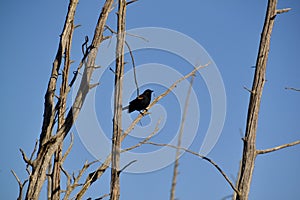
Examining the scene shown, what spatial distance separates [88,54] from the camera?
187 inches

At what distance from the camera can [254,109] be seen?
3123 mm

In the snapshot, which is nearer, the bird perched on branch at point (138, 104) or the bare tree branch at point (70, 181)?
the bare tree branch at point (70, 181)

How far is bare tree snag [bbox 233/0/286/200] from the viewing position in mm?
3035

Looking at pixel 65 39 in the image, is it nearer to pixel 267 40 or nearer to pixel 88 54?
pixel 88 54

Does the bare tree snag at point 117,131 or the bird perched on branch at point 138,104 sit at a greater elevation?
the bird perched on branch at point 138,104

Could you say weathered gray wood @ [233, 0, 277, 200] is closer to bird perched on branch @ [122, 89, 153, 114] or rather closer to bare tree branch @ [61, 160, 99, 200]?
bare tree branch @ [61, 160, 99, 200]

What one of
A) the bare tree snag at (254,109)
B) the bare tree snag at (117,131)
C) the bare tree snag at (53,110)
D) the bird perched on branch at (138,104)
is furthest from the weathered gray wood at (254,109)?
the bird perched on branch at (138,104)

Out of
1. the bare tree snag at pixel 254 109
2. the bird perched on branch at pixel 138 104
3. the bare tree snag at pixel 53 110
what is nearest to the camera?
the bare tree snag at pixel 254 109

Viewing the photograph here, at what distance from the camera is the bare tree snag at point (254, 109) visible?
3.04 m

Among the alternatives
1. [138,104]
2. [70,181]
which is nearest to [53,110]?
[70,181]

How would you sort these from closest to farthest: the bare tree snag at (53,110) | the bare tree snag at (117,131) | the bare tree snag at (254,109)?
the bare tree snag at (254,109) → the bare tree snag at (117,131) → the bare tree snag at (53,110)

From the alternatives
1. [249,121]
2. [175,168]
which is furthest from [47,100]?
[175,168]

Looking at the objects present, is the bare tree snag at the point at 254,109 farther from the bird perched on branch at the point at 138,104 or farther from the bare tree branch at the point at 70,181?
the bird perched on branch at the point at 138,104

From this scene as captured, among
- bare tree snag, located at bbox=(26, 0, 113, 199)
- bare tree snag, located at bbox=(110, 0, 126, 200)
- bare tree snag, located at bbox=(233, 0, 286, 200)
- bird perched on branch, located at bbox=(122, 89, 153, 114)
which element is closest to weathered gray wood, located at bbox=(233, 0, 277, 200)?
bare tree snag, located at bbox=(233, 0, 286, 200)
